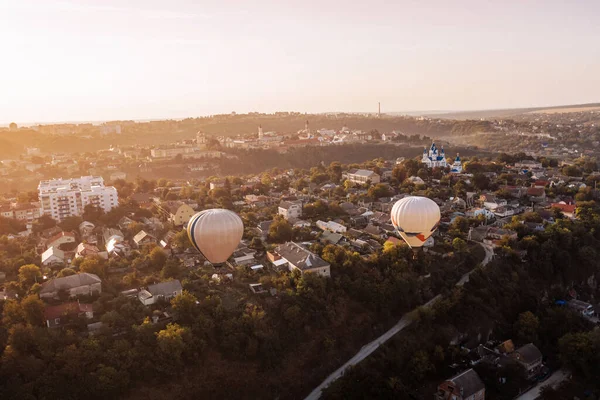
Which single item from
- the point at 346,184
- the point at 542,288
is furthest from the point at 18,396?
the point at 346,184

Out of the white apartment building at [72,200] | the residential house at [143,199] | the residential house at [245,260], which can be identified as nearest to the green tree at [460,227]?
the residential house at [245,260]

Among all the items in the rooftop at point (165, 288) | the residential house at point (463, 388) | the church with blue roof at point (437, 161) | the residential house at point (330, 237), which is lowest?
the residential house at point (463, 388)

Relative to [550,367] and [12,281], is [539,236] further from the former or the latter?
[12,281]

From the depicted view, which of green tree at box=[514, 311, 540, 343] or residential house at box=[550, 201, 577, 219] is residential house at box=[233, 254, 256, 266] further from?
residential house at box=[550, 201, 577, 219]

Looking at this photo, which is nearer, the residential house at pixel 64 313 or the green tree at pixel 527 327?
the residential house at pixel 64 313

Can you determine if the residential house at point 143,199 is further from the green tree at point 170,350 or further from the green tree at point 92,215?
the green tree at point 170,350

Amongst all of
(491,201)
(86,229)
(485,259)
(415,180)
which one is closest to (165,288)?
(86,229)

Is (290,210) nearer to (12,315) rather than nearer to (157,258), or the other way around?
(157,258)
